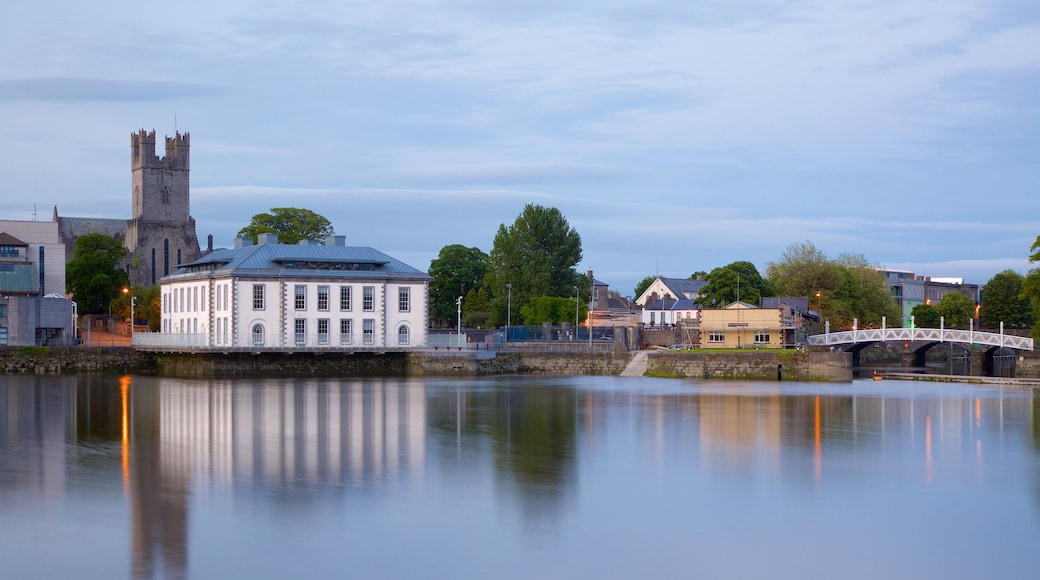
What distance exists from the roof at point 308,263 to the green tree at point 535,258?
3458 centimetres

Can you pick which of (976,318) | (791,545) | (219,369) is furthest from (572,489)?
(976,318)

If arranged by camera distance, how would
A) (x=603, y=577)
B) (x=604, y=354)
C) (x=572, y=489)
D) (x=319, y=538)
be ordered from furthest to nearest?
(x=604, y=354), (x=572, y=489), (x=319, y=538), (x=603, y=577)

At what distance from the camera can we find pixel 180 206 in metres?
140

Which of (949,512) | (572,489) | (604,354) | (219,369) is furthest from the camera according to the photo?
(604,354)

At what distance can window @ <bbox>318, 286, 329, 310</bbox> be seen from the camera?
7094 centimetres

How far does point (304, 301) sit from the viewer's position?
70.6 metres

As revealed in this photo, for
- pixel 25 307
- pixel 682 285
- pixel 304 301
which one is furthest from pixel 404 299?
pixel 682 285

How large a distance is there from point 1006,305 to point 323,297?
8505 centimetres

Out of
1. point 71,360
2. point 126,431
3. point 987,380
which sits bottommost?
point 987,380

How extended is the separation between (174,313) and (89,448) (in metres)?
46.5

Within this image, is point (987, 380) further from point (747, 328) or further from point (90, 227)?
point (90, 227)

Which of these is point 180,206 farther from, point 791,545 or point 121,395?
point 791,545

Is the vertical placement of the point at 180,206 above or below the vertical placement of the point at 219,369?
above

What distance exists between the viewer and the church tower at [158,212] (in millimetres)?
135000
